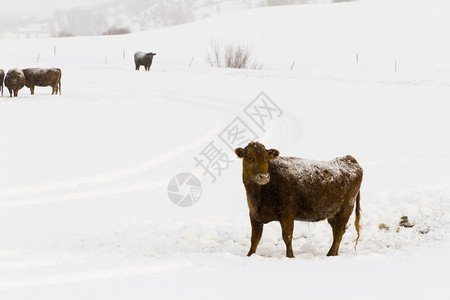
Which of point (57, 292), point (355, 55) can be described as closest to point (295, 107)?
point (57, 292)

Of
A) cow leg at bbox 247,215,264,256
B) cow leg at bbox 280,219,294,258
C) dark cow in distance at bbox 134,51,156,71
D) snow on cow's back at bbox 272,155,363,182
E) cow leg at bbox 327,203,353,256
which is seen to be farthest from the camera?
dark cow in distance at bbox 134,51,156,71

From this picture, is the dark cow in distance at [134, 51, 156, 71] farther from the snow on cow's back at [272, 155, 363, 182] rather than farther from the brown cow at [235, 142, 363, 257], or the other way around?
the brown cow at [235, 142, 363, 257]

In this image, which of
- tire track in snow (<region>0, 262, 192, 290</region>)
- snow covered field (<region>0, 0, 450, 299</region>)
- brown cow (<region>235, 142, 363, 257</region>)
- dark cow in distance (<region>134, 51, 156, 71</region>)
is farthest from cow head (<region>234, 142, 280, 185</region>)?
dark cow in distance (<region>134, 51, 156, 71</region>)

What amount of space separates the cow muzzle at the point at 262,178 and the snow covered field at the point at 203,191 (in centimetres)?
88

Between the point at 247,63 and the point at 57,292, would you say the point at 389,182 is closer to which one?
the point at 57,292

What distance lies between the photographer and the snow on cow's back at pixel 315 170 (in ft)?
18.2

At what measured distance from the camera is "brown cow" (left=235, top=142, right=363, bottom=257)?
17.4ft

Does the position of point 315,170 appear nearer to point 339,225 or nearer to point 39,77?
point 339,225

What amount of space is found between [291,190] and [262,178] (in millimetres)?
540

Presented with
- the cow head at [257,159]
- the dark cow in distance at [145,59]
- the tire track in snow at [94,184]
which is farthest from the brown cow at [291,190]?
the dark cow in distance at [145,59]

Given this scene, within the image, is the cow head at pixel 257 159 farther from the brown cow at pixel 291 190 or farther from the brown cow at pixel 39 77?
the brown cow at pixel 39 77

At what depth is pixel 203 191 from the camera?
29.3ft

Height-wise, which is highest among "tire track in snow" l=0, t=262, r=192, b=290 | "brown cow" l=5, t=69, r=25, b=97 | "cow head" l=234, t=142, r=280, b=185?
"brown cow" l=5, t=69, r=25, b=97

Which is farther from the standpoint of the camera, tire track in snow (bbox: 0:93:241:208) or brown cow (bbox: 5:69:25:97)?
brown cow (bbox: 5:69:25:97)
